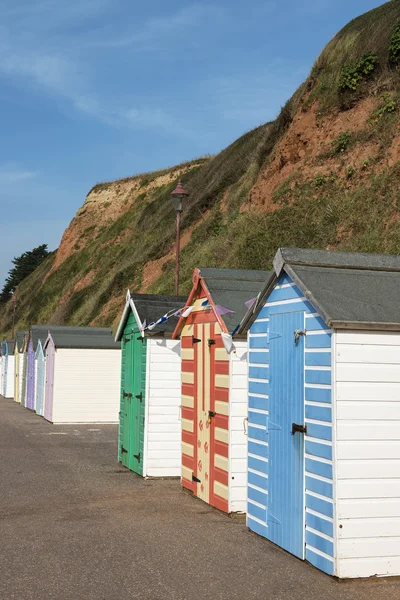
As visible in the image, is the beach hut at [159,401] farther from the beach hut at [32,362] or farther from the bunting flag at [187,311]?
the beach hut at [32,362]

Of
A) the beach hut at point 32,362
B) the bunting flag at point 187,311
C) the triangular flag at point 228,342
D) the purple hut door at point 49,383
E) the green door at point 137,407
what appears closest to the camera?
the triangular flag at point 228,342

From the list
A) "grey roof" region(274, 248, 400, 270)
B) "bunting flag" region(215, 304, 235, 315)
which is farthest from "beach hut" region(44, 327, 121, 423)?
"grey roof" region(274, 248, 400, 270)

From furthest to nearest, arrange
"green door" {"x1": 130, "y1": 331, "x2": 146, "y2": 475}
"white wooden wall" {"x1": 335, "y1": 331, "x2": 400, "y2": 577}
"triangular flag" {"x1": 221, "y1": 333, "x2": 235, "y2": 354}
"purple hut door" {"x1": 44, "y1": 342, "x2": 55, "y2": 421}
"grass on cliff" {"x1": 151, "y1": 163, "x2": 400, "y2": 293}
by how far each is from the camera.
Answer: "purple hut door" {"x1": 44, "y1": 342, "x2": 55, "y2": 421} → "grass on cliff" {"x1": 151, "y1": 163, "x2": 400, "y2": 293} → "green door" {"x1": 130, "y1": 331, "x2": 146, "y2": 475} → "triangular flag" {"x1": 221, "y1": 333, "x2": 235, "y2": 354} → "white wooden wall" {"x1": 335, "y1": 331, "x2": 400, "y2": 577}

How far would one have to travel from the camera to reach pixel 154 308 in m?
14.1

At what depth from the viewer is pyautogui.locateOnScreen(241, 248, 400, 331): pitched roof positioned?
6980mm

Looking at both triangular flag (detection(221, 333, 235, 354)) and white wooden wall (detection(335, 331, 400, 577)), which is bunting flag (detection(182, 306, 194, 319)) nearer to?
triangular flag (detection(221, 333, 235, 354))

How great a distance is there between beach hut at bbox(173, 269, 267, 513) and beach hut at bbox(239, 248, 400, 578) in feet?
4.57

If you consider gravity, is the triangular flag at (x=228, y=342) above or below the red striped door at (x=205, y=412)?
above

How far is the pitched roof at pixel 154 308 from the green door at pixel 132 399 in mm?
365

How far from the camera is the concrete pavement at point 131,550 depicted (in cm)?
657

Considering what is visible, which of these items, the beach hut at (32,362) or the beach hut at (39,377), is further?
the beach hut at (32,362)

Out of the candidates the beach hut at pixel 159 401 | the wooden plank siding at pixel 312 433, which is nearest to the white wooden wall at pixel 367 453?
the wooden plank siding at pixel 312 433

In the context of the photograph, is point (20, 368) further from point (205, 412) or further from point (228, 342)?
point (228, 342)

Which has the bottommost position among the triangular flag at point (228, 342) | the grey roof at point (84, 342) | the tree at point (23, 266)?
the triangular flag at point (228, 342)
